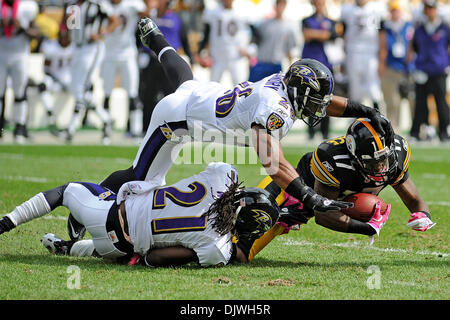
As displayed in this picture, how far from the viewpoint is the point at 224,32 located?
536 inches

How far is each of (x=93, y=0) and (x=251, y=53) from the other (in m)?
3.75

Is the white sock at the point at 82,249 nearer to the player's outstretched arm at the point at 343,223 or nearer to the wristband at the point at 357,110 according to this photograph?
the player's outstretched arm at the point at 343,223

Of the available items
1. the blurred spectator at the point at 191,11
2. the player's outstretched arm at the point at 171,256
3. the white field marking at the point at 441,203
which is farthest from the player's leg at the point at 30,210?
the blurred spectator at the point at 191,11

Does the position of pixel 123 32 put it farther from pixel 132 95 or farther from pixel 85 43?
pixel 132 95

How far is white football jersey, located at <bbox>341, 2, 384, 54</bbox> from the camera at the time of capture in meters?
13.0

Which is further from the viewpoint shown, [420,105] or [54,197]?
[420,105]

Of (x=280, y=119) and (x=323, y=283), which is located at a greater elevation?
(x=280, y=119)

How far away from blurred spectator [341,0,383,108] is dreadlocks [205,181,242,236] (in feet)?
28.8

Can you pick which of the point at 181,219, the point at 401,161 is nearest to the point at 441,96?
the point at 401,161

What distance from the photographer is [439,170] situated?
32.2 feet

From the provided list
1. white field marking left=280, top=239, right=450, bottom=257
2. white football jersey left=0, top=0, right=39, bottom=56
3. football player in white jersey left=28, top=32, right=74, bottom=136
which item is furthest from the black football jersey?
football player in white jersey left=28, top=32, right=74, bottom=136

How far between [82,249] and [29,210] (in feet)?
1.35
